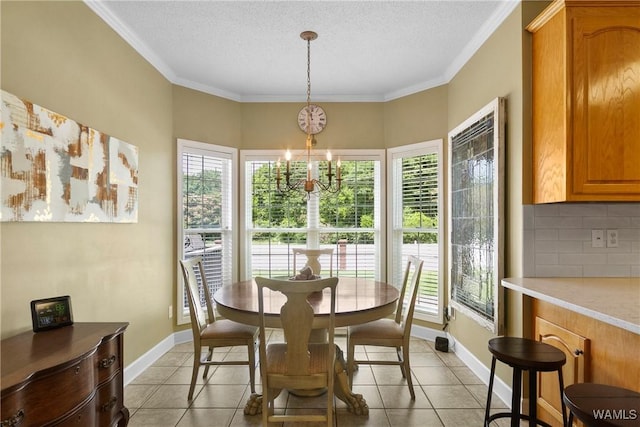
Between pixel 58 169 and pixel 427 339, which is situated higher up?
pixel 58 169

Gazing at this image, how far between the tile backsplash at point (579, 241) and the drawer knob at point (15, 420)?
265cm

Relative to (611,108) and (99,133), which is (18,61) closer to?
(99,133)

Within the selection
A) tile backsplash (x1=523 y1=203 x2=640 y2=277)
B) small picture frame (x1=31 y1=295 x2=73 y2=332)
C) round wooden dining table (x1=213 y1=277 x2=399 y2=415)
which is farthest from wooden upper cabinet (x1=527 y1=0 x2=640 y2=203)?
small picture frame (x1=31 y1=295 x2=73 y2=332)

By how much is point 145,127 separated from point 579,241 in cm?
347

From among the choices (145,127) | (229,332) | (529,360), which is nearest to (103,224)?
(145,127)

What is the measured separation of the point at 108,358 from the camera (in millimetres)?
1879

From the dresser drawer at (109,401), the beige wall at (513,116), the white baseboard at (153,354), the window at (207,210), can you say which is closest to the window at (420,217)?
the beige wall at (513,116)

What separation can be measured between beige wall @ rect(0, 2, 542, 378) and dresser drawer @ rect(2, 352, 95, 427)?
55cm

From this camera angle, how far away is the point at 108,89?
8.79 feet

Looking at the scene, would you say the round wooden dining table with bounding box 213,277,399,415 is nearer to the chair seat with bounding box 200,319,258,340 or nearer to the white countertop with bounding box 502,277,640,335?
the chair seat with bounding box 200,319,258,340

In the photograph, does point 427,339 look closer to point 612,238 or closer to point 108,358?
point 612,238

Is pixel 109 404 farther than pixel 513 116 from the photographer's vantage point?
No

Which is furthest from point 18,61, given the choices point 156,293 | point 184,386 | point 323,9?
point 184,386

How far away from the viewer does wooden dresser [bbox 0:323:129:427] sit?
53.4 inches
